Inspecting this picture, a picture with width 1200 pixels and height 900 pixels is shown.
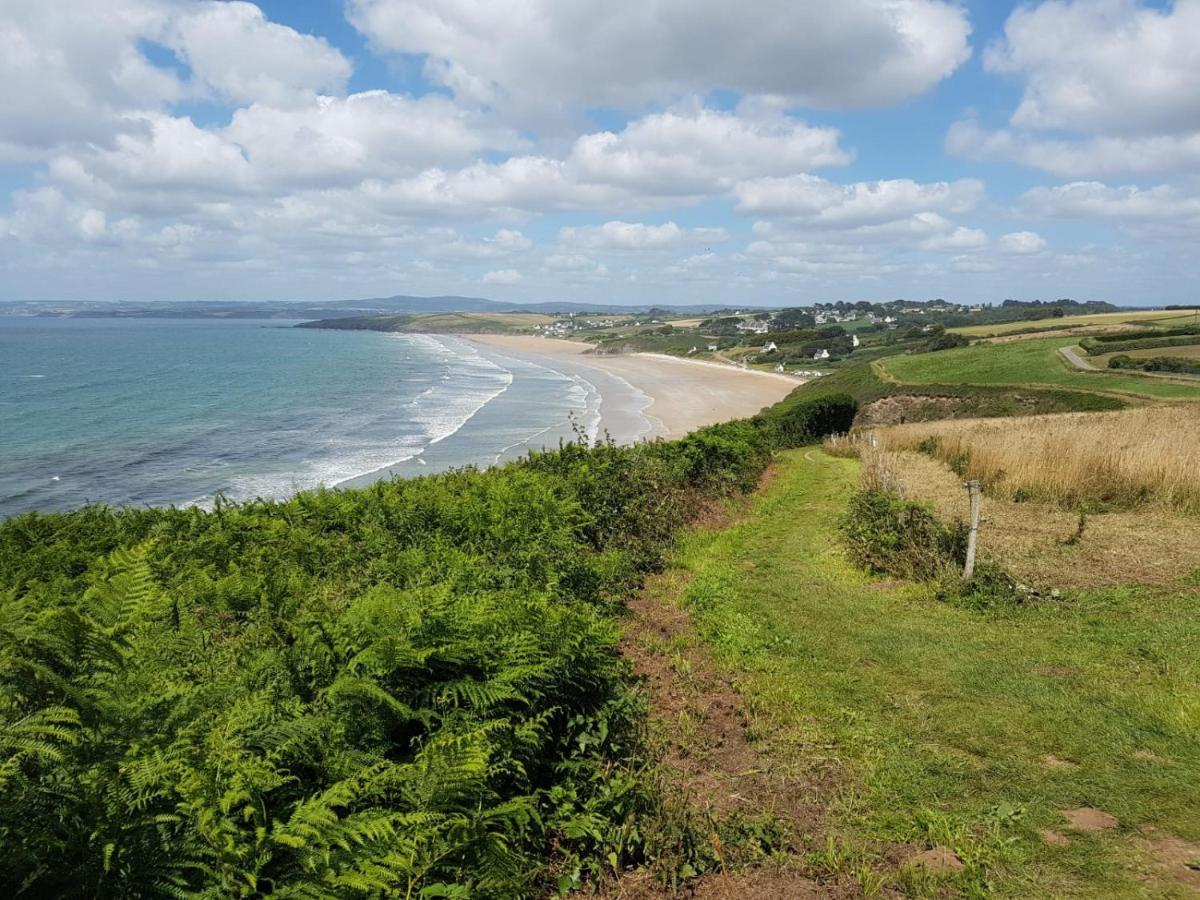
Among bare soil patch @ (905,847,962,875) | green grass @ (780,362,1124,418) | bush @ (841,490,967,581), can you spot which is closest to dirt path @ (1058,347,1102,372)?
green grass @ (780,362,1124,418)

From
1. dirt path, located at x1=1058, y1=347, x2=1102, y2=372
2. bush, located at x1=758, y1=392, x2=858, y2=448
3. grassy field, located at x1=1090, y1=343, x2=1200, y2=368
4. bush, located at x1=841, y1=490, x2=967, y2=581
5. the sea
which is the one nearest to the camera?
bush, located at x1=841, y1=490, x2=967, y2=581

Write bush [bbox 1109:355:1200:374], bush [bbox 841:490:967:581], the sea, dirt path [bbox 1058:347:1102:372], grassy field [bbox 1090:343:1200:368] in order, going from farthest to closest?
grassy field [bbox 1090:343:1200:368] < dirt path [bbox 1058:347:1102:372] < bush [bbox 1109:355:1200:374] < the sea < bush [bbox 841:490:967:581]

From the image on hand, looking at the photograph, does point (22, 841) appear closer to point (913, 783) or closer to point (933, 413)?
point (913, 783)

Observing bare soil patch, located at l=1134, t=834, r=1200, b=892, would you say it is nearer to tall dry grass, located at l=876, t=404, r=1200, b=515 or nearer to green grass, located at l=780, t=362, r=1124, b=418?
tall dry grass, located at l=876, t=404, r=1200, b=515

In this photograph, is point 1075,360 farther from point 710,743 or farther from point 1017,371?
point 710,743

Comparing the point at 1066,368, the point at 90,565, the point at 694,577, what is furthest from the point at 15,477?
the point at 1066,368

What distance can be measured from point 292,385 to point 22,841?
250 ft

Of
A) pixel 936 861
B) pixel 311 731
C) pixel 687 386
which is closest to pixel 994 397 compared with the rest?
pixel 687 386

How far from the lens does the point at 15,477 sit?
3212cm

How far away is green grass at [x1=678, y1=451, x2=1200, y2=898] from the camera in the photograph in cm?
469

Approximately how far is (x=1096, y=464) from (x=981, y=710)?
977 centimetres

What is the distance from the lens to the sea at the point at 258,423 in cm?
3170

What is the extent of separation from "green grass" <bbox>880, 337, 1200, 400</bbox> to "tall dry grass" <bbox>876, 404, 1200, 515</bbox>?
26.8m

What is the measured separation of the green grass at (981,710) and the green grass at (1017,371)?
123ft
